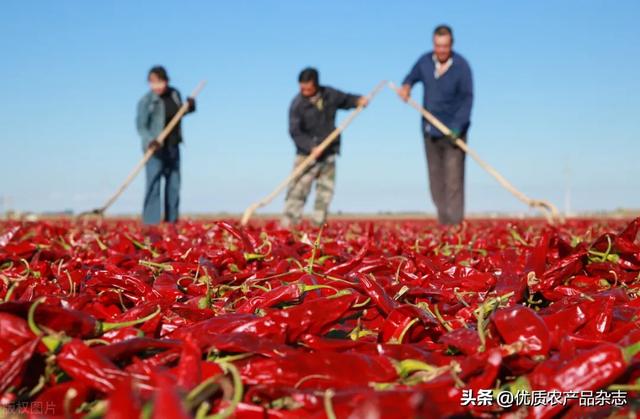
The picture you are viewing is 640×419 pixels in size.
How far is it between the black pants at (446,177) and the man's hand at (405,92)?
0.70 m

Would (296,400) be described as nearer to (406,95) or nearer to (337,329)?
(337,329)

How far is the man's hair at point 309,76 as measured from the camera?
11.6 meters

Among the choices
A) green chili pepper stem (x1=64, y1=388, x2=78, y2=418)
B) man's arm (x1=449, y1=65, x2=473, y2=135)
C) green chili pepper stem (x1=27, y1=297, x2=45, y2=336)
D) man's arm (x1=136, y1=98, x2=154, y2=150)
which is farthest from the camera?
man's arm (x1=136, y1=98, x2=154, y2=150)

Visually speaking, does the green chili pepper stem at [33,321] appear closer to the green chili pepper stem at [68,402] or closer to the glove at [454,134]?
the green chili pepper stem at [68,402]

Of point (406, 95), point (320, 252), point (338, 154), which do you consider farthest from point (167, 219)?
point (320, 252)

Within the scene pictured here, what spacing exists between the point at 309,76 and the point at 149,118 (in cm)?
319

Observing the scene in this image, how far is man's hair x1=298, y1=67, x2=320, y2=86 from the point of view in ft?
38.2

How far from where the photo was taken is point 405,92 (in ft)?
36.6

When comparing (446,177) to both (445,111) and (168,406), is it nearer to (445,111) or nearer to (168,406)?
(445,111)

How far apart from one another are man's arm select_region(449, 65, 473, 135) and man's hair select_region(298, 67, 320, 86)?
246 cm

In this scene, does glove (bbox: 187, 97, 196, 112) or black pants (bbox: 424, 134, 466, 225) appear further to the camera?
glove (bbox: 187, 97, 196, 112)

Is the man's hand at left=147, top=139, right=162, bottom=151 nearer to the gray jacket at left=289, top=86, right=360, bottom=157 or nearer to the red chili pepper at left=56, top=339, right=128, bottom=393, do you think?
the gray jacket at left=289, top=86, right=360, bottom=157

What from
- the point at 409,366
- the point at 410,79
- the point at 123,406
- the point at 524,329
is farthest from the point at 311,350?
the point at 410,79

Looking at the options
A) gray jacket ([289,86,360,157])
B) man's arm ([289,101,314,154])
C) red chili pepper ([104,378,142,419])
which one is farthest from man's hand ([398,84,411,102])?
red chili pepper ([104,378,142,419])
